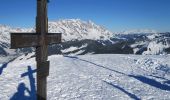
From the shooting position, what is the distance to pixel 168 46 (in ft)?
436

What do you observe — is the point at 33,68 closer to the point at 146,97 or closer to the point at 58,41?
the point at 146,97

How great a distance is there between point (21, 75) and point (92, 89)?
6938mm

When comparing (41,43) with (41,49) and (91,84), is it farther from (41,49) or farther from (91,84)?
(91,84)

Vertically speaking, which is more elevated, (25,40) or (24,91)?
(25,40)

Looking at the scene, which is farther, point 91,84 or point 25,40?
point 91,84

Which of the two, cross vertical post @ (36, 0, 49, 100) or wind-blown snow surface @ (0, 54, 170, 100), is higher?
cross vertical post @ (36, 0, 49, 100)

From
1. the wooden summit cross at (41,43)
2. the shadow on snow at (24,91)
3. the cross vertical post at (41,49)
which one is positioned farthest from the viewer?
the shadow on snow at (24,91)

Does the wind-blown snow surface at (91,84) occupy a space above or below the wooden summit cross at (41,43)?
below

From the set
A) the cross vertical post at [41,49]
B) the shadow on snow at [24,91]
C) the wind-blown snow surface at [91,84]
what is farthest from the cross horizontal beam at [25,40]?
the wind-blown snow surface at [91,84]

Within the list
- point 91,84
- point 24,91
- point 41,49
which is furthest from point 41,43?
point 91,84

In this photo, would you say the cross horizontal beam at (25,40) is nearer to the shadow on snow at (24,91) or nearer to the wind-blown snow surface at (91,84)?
the shadow on snow at (24,91)

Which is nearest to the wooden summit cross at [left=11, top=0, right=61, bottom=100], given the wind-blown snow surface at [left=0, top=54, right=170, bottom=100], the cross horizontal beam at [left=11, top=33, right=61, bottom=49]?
the cross horizontal beam at [left=11, top=33, right=61, bottom=49]

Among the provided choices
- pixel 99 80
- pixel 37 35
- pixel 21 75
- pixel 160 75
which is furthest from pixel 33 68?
pixel 37 35

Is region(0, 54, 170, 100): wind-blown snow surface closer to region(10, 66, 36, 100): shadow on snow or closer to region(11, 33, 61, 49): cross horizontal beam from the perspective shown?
region(10, 66, 36, 100): shadow on snow
